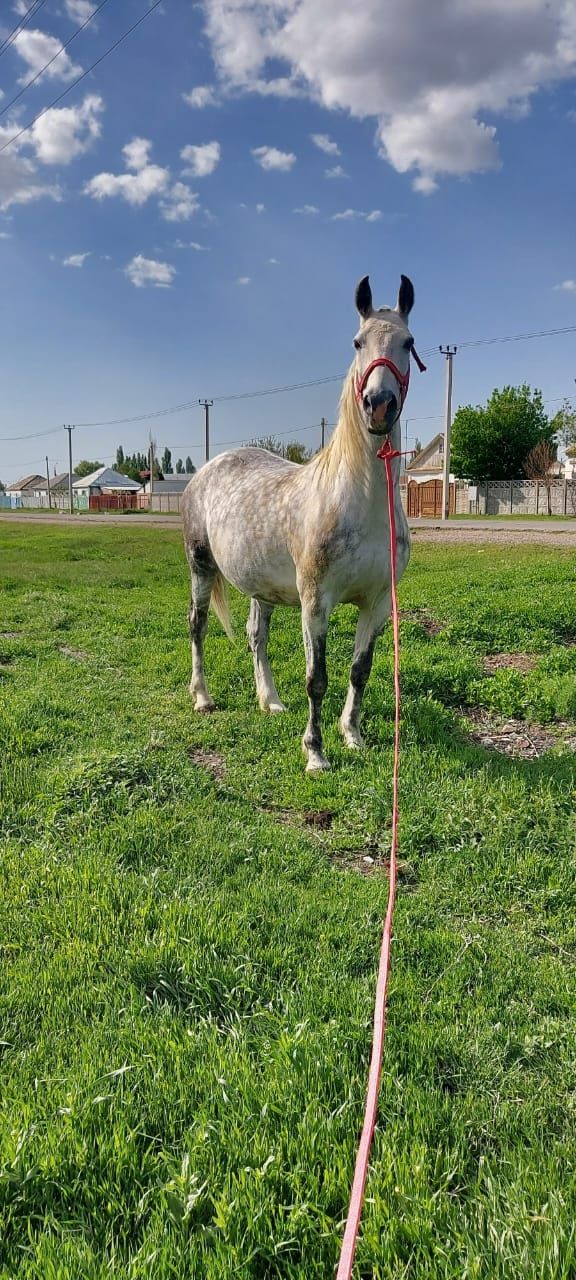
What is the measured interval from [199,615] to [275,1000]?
4.37 metres

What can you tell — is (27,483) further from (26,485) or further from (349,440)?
(349,440)

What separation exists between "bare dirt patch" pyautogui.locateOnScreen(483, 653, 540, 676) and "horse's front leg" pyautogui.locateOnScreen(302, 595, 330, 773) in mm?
2135

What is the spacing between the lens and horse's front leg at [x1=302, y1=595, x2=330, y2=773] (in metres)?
4.36

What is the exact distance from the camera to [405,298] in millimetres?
3971

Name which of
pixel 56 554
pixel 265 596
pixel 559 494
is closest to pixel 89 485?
pixel 559 494

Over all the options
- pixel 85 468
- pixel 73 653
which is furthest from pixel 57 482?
pixel 73 653

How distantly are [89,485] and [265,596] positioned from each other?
318ft

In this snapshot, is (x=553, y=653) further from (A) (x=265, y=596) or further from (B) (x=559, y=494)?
(B) (x=559, y=494)

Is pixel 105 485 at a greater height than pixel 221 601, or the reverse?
pixel 105 485

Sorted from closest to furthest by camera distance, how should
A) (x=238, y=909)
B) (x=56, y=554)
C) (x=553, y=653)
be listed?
(x=238, y=909) → (x=553, y=653) → (x=56, y=554)

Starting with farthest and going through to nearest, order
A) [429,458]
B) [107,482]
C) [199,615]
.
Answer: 1. [107,482]
2. [429,458]
3. [199,615]

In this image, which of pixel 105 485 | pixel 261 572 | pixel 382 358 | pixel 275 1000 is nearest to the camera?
pixel 275 1000

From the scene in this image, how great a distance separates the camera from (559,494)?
38875 millimetres

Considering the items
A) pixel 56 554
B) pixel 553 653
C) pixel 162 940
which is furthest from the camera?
pixel 56 554
